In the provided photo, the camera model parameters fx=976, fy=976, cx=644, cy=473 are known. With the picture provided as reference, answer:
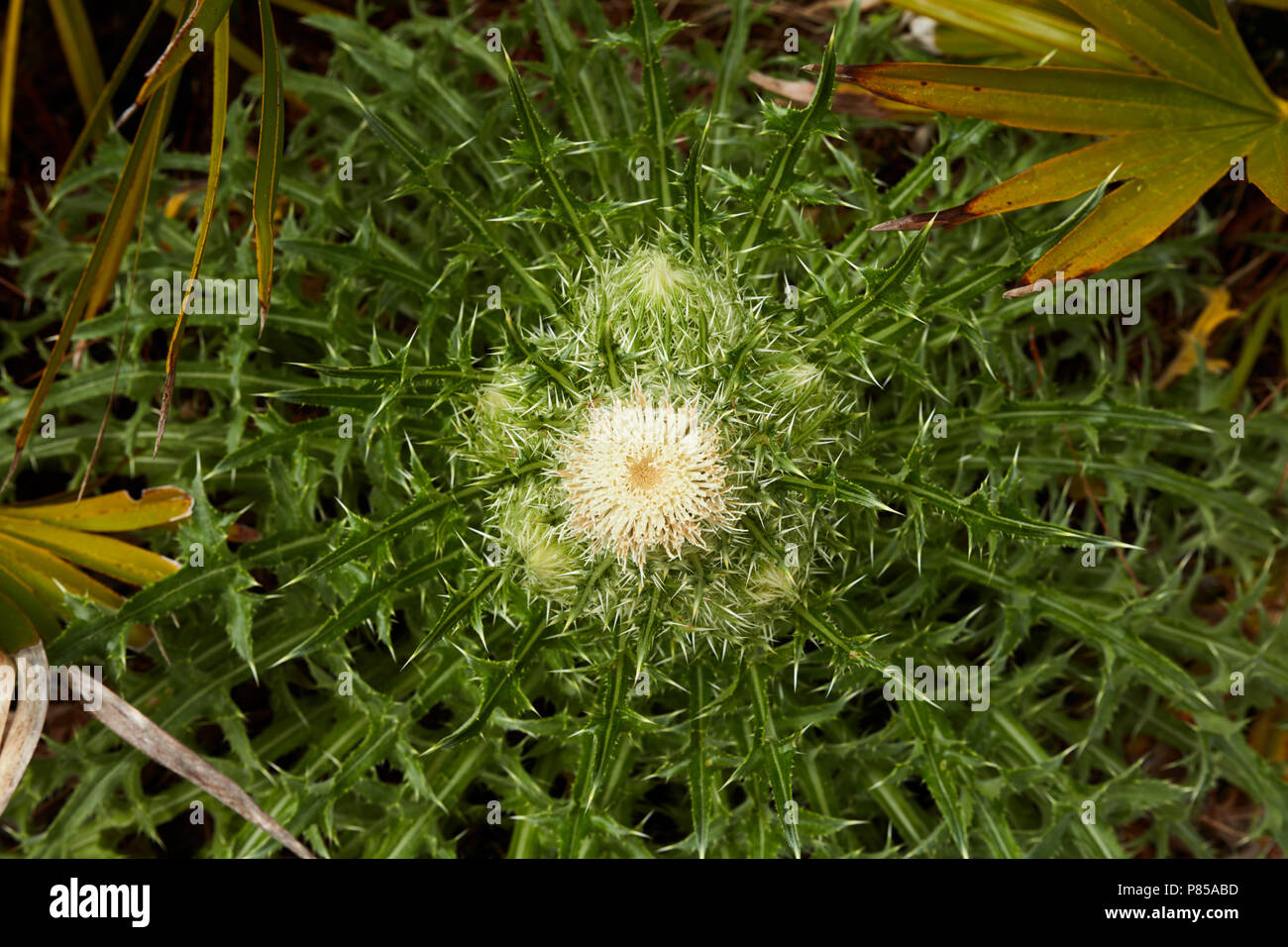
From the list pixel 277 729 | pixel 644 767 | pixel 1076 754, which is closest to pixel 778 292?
pixel 644 767

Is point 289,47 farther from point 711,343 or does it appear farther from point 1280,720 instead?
point 1280,720

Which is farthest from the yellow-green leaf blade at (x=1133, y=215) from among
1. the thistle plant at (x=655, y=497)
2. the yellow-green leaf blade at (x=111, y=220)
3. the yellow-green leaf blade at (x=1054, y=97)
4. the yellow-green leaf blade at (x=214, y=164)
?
the yellow-green leaf blade at (x=111, y=220)

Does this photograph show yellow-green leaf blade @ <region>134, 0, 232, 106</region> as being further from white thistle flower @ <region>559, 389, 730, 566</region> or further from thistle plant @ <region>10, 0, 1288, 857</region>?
white thistle flower @ <region>559, 389, 730, 566</region>

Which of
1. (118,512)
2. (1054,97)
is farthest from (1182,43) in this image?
(118,512)

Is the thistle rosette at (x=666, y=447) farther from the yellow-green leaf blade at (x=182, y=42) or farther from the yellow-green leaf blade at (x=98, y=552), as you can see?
the yellow-green leaf blade at (x=98, y=552)

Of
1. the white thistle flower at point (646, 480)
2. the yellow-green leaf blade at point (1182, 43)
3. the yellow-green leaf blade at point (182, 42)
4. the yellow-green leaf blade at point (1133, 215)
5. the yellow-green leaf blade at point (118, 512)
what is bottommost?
the white thistle flower at point (646, 480)

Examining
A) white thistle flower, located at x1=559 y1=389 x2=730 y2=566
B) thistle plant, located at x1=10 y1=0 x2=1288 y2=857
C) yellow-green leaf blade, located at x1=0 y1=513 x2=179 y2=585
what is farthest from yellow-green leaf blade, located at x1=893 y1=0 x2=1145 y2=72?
yellow-green leaf blade, located at x1=0 y1=513 x2=179 y2=585
